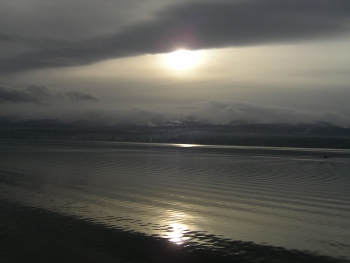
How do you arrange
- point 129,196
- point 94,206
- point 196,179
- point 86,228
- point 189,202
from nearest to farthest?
point 86,228 → point 94,206 → point 189,202 → point 129,196 → point 196,179

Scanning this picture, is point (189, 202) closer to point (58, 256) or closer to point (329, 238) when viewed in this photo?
point (329, 238)

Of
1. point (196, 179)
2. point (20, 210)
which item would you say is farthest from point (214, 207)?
point (196, 179)

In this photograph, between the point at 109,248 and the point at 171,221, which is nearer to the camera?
the point at 109,248

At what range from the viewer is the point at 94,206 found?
22.1 m

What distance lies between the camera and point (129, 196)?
1009 inches

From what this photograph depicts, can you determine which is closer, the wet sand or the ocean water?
the wet sand

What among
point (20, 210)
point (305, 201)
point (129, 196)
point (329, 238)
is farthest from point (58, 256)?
point (305, 201)

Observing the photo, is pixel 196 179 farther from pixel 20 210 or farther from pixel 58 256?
pixel 58 256

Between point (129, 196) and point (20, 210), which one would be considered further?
point (129, 196)

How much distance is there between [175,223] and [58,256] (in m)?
6.16

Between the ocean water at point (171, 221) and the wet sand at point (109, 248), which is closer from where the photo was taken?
the wet sand at point (109, 248)

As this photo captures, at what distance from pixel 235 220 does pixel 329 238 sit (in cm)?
424

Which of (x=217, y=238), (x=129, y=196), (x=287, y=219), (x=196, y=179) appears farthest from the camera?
(x=196, y=179)

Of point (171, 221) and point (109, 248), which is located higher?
point (171, 221)
